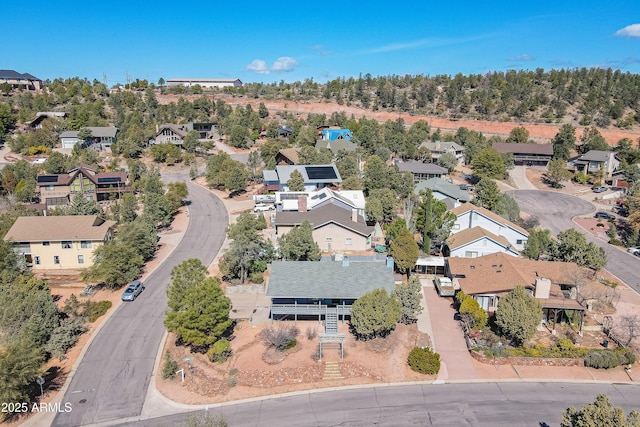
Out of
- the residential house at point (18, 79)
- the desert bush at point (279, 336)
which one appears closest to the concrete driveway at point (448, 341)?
the desert bush at point (279, 336)

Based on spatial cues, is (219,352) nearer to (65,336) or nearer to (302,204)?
(65,336)

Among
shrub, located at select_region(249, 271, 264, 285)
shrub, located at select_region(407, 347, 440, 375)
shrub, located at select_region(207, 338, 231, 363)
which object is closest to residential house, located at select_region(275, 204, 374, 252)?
shrub, located at select_region(249, 271, 264, 285)

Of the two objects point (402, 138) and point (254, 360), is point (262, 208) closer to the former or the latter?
point (254, 360)

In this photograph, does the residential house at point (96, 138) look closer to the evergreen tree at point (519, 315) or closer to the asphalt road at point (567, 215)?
the asphalt road at point (567, 215)

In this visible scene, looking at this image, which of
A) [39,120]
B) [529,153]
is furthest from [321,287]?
[39,120]

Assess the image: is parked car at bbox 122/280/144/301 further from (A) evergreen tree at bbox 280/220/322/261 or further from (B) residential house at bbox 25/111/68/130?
(B) residential house at bbox 25/111/68/130
